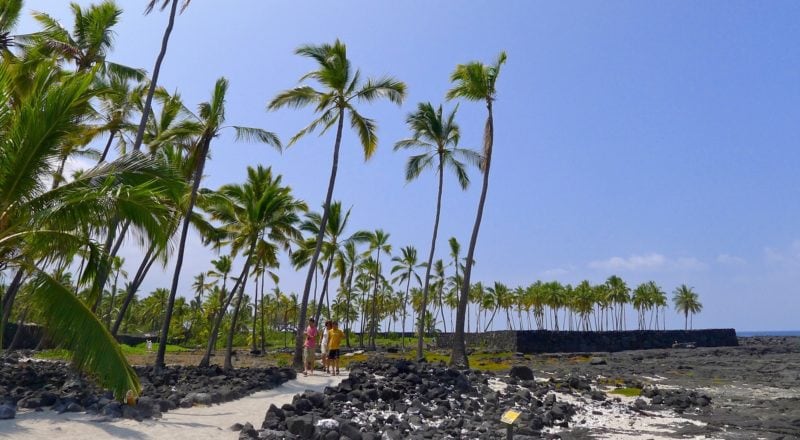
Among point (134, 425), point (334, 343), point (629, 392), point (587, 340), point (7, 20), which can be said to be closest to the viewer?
point (134, 425)

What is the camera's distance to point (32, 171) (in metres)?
9.23

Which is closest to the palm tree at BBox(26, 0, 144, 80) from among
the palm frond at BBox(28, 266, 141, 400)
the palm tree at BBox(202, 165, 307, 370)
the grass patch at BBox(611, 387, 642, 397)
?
the palm tree at BBox(202, 165, 307, 370)

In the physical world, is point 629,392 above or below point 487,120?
below

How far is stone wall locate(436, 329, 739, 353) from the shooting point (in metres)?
51.2

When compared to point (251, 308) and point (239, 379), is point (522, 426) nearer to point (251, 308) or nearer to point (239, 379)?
point (239, 379)

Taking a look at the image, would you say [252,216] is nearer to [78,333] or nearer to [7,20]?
[7,20]

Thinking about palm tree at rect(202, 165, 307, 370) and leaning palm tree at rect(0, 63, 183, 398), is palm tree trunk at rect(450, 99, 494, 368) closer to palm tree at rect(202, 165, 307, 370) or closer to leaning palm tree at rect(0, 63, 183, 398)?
palm tree at rect(202, 165, 307, 370)

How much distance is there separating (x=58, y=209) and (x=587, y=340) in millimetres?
52893

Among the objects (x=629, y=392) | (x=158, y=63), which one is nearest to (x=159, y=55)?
(x=158, y=63)

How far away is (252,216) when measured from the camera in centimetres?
2559

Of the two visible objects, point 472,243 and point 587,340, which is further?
point 587,340

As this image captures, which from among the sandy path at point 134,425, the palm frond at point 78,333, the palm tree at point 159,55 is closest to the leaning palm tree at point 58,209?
the palm frond at point 78,333

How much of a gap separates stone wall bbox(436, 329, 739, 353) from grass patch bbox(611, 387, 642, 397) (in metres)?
26.4

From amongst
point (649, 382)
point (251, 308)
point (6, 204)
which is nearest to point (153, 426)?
point (6, 204)
